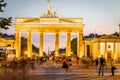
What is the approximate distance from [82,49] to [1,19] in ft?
303

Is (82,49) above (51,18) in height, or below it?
below

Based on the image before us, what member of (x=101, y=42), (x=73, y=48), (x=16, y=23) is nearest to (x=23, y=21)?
(x=16, y=23)

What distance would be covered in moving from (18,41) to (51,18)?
1047 cm

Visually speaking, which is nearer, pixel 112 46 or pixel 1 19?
pixel 1 19

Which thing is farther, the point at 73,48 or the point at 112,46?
the point at 73,48

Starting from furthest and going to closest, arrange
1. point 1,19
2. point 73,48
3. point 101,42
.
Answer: point 73,48, point 101,42, point 1,19

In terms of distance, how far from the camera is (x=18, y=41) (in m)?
118

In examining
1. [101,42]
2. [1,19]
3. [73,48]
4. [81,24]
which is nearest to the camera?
[1,19]

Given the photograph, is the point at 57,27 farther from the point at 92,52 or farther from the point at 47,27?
the point at 92,52

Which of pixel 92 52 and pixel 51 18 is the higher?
pixel 51 18

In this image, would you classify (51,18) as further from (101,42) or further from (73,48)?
(73,48)

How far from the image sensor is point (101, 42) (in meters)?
123

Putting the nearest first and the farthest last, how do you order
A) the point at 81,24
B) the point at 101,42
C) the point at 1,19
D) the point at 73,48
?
the point at 1,19 → the point at 81,24 → the point at 101,42 → the point at 73,48

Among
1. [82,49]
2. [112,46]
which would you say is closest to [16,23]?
[82,49]
